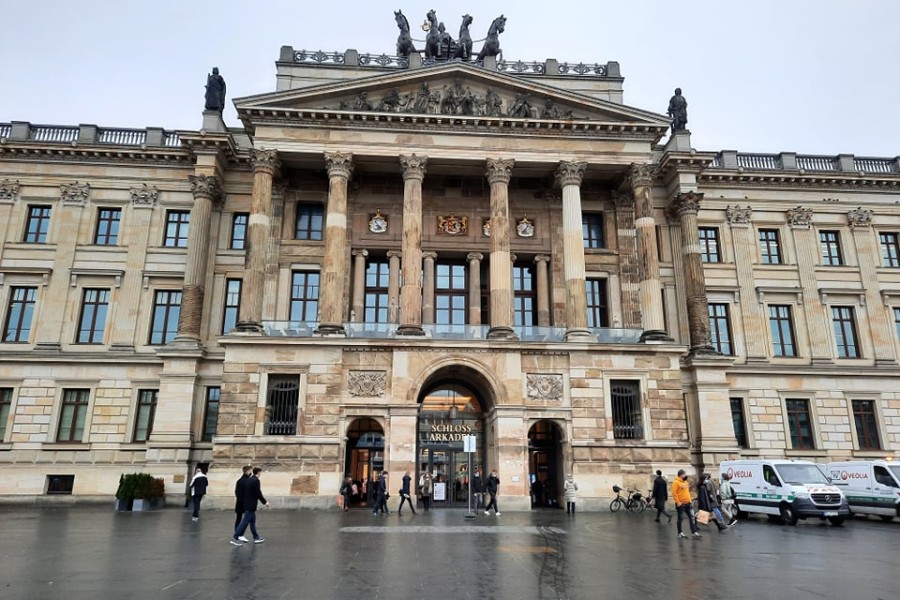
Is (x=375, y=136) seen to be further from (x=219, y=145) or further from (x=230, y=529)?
(x=230, y=529)

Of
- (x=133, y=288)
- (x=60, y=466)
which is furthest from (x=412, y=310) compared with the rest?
(x=60, y=466)

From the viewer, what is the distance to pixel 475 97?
35094 mm

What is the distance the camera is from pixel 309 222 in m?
37.5

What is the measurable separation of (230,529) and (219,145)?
23312 mm

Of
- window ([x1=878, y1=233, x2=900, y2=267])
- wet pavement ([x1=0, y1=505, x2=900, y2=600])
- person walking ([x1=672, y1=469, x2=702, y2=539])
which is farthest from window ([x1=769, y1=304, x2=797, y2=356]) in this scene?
Answer: person walking ([x1=672, y1=469, x2=702, y2=539])

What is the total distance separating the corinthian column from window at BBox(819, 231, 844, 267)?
30345 mm

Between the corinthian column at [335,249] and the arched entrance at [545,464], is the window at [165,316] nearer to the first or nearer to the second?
the corinthian column at [335,249]

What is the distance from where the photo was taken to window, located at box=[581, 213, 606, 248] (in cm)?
3844

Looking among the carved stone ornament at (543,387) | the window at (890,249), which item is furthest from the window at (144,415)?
the window at (890,249)

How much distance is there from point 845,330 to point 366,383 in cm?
3024

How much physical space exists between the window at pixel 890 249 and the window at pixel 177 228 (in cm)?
4380

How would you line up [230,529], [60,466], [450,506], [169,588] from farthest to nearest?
1. [60,466]
2. [450,506]
3. [230,529]
4. [169,588]

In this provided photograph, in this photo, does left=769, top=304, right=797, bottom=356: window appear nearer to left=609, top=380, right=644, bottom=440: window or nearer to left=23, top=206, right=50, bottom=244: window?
left=609, top=380, right=644, bottom=440: window

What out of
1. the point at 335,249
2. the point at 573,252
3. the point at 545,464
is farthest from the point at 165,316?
the point at 573,252
